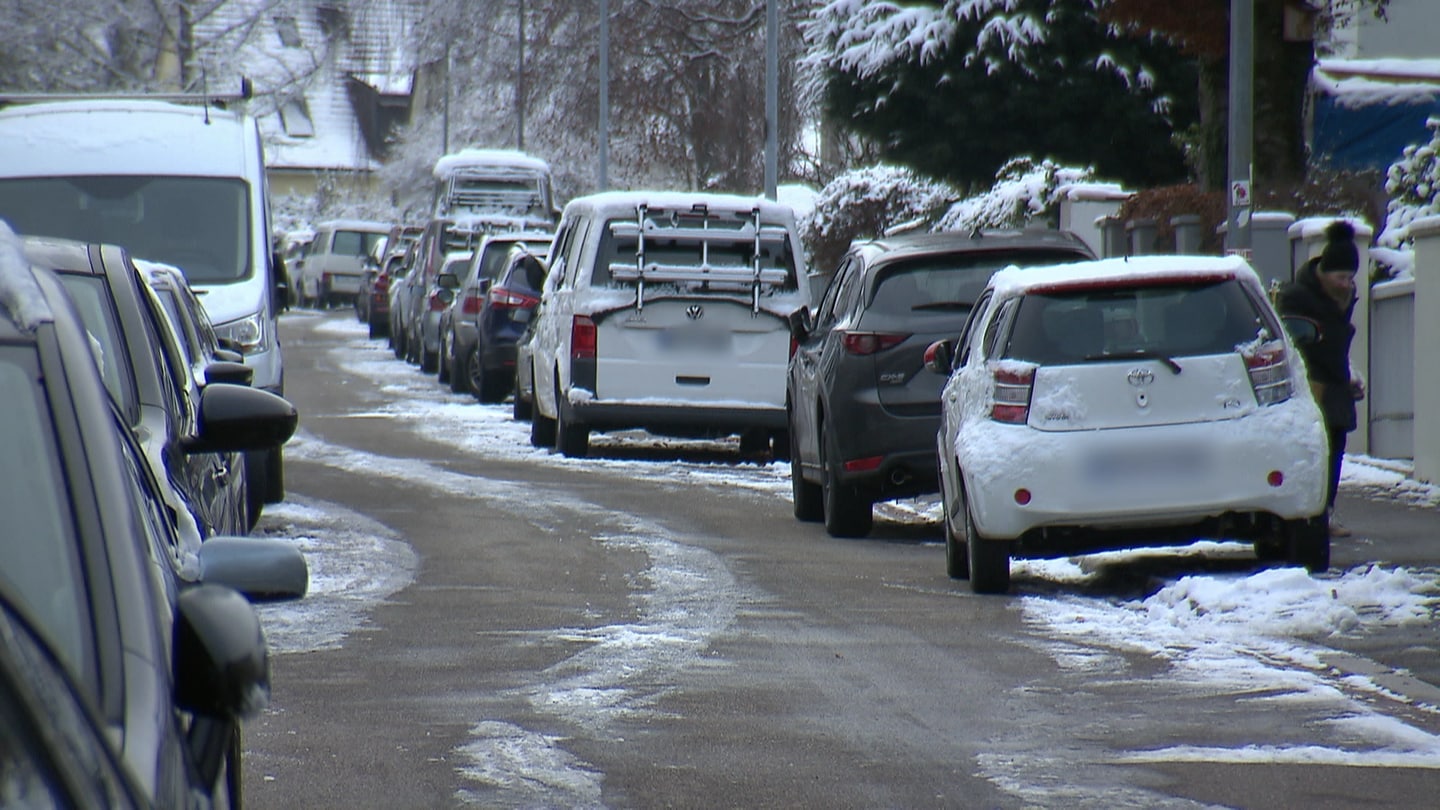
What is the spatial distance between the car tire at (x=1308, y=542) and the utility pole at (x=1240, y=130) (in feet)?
15.5

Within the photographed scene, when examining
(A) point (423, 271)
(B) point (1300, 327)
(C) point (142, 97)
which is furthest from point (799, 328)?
(A) point (423, 271)

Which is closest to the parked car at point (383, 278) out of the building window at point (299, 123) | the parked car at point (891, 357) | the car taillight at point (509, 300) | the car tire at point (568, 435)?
the car taillight at point (509, 300)

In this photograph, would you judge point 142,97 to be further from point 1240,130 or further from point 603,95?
point 603,95

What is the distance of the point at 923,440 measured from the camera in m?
13.6

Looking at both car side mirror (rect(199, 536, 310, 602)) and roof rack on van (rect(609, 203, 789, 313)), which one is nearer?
car side mirror (rect(199, 536, 310, 602))

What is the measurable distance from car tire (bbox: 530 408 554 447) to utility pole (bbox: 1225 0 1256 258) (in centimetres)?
648

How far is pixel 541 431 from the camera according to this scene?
21.1m

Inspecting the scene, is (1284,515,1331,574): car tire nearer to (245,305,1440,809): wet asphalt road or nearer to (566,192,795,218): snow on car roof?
(245,305,1440,809): wet asphalt road

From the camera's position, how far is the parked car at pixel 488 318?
26.2m

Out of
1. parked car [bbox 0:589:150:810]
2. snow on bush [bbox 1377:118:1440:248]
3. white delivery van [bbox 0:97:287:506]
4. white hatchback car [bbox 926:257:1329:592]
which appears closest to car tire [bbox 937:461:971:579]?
white hatchback car [bbox 926:257:1329:592]

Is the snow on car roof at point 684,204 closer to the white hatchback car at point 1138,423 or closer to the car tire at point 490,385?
the car tire at point 490,385

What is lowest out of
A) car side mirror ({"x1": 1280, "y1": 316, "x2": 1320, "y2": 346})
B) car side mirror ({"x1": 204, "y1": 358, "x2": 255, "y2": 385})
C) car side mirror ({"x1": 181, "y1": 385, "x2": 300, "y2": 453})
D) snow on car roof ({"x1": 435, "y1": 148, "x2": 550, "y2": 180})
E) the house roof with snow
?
car side mirror ({"x1": 1280, "y1": 316, "x2": 1320, "y2": 346})

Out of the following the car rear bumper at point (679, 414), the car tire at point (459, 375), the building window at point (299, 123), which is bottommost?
the car tire at point (459, 375)

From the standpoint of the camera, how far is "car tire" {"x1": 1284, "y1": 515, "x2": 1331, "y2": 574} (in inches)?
440
